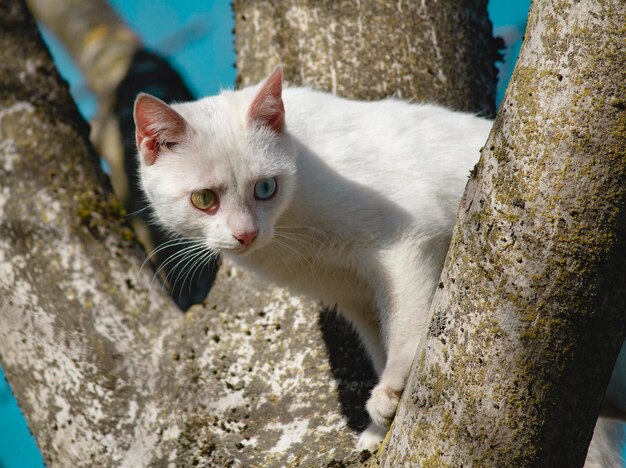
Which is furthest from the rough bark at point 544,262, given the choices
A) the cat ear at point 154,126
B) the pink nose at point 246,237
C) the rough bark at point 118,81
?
the rough bark at point 118,81

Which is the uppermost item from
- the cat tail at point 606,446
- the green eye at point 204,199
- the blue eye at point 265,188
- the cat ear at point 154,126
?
the cat ear at point 154,126

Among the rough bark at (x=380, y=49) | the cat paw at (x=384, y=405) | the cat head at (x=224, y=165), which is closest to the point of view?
the cat paw at (x=384, y=405)

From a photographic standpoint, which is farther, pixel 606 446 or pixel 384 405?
pixel 606 446

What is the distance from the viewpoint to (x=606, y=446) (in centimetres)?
248

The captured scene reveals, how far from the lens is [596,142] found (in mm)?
1431

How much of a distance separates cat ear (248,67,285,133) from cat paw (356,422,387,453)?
1.03 meters

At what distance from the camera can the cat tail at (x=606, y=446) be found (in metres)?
2.43

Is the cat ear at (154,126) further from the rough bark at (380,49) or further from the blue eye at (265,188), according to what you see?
the rough bark at (380,49)

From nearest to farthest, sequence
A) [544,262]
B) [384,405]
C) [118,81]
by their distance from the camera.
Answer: [544,262] < [384,405] < [118,81]

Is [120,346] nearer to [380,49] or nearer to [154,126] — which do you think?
[154,126]

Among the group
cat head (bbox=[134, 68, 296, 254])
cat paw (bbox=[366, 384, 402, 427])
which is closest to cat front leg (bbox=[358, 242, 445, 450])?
cat paw (bbox=[366, 384, 402, 427])

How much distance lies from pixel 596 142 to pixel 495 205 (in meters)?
0.24

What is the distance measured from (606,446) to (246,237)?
1484mm

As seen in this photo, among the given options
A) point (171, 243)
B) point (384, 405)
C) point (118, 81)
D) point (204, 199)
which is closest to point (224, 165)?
point (204, 199)
